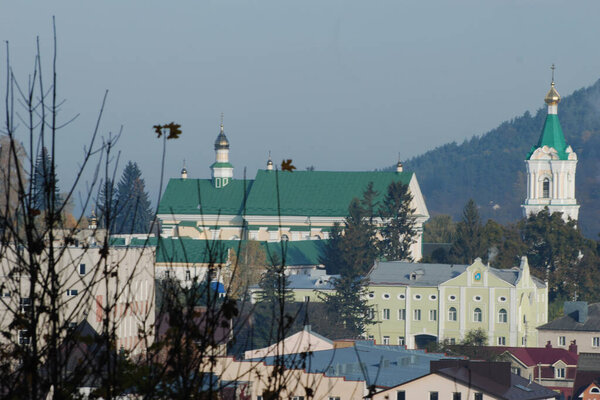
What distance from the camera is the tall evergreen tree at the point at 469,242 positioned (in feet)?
250

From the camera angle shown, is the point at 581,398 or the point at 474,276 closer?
the point at 581,398

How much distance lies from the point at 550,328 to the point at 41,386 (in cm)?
5868

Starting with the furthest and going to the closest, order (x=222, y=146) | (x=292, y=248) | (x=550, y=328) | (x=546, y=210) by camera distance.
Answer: (x=222, y=146), (x=292, y=248), (x=546, y=210), (x=550, y=328)

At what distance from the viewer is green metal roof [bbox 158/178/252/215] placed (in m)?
91.9

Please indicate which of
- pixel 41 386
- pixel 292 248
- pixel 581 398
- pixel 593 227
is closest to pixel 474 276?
pixel 292 248

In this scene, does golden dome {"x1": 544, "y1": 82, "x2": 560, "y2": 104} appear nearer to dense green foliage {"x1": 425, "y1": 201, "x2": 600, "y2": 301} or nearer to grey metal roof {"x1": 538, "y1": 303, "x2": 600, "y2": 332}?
dense green foliage {"x1": 425, "y1": 201, "x2": 600, "y2": 301}

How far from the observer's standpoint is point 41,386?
702 centimetres

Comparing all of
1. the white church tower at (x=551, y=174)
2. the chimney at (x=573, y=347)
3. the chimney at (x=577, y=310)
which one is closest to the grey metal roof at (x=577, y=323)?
the chimney at (x=577, y=310)

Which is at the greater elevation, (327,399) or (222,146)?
(222,146)

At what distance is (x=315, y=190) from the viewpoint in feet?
302

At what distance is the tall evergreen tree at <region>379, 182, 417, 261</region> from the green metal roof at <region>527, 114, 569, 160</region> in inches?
302

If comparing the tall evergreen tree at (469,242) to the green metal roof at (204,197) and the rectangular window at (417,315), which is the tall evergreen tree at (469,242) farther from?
the green metal roof at (204,197)

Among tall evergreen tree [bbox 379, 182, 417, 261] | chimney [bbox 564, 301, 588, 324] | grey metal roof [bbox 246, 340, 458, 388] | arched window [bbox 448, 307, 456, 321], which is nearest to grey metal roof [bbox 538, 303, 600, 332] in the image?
chimney [bbox 564, 301, 588, 324]

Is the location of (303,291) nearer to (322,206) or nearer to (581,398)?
(322,206)
